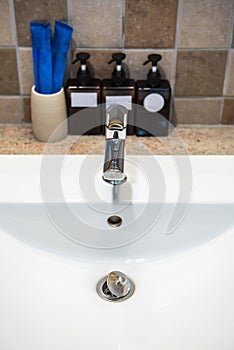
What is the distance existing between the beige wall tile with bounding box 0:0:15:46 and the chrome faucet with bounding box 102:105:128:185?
29 cm

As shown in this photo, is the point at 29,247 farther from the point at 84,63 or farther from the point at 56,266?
the point at 84,63

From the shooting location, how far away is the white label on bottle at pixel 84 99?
0.98 metres

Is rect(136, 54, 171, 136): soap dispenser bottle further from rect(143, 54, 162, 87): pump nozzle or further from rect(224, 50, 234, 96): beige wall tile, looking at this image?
rect(224, 50, 234, 96): beige wall tile

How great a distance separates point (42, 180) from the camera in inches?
36.0

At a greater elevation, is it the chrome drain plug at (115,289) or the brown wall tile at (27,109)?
the brown wall tile at (27,109)

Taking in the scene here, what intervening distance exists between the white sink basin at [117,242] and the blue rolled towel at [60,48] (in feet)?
0.49

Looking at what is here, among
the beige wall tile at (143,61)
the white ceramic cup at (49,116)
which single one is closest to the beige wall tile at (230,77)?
the beige wall tile at (143,61)

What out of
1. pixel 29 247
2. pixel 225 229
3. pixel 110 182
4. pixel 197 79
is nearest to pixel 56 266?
pixel 29 247

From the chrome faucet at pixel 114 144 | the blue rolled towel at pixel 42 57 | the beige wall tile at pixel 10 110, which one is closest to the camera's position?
the chrome faucet at pixel 114 144

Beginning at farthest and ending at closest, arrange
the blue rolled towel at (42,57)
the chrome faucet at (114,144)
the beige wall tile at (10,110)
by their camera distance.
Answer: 1. the beige wall tile at (10,110)
2. the blue rolled towel at (42,57)
3. the chrome faucet at (114,144)

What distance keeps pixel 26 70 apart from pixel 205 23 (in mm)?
337

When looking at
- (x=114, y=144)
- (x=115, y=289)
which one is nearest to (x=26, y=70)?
(x=114, y=144)

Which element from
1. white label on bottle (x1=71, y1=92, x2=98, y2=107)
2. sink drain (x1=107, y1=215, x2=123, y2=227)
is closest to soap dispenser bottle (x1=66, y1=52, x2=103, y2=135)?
white label on bottle (x1=71, y1=92, x2=98, y2=107)

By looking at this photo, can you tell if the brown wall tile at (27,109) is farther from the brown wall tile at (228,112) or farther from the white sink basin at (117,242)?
the brown wall tile at (228,112)
